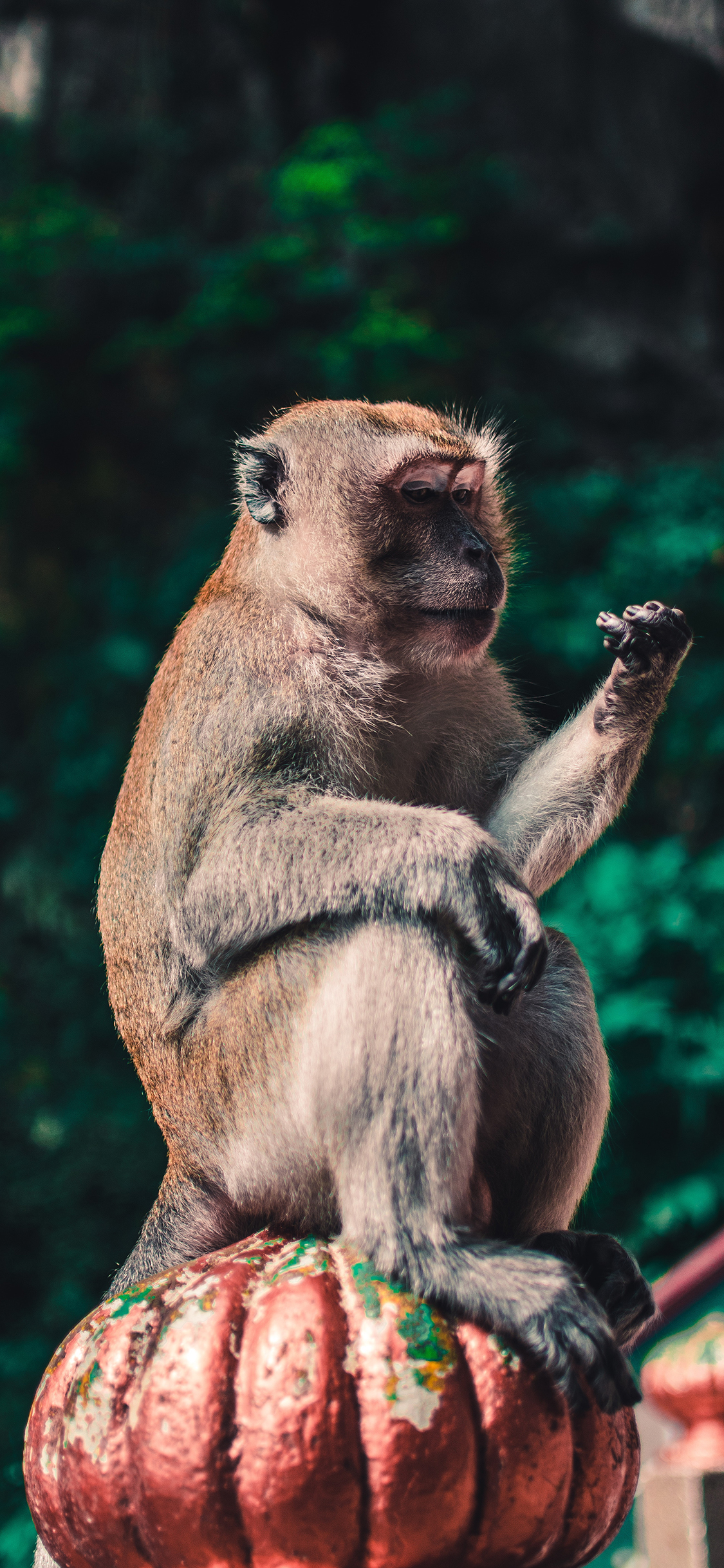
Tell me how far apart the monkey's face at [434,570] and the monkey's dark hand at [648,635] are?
248 mm

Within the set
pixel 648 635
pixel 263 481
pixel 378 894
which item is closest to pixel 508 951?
pixel 378 894

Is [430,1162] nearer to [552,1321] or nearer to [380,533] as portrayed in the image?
[552,1321]

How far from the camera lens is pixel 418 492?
266 cm

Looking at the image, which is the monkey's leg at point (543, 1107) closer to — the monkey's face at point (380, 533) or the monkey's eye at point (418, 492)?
the monkey's face at point (380, 533)

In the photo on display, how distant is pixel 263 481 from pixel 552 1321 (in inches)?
72.6

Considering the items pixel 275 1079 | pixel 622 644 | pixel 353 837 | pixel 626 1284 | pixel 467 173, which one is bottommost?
pixel 626 1284

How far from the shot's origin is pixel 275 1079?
2199 millimetres

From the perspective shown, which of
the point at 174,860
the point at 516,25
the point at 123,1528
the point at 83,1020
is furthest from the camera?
the point at 516,25

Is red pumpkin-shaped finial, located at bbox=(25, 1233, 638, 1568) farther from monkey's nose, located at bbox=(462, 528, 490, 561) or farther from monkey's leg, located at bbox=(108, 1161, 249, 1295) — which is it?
monkey's nose, located at bbox=(462, 528, 490, 561)

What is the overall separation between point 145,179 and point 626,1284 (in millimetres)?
8260

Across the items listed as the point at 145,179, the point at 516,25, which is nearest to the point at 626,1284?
the point at 145,179

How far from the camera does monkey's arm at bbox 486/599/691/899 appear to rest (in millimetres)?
2621

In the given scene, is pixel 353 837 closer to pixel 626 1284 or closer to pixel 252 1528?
pixel 626 1284

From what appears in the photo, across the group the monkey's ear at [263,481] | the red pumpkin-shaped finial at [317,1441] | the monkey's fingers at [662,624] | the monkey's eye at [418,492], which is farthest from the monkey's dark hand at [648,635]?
the red pumpkin-shaped finial at [317,1441]
